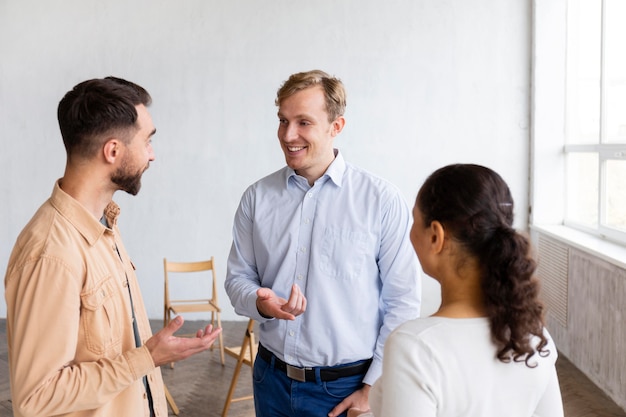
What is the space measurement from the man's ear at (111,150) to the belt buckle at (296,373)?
3.08ft

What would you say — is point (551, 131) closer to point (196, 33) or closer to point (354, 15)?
point (354, 15)

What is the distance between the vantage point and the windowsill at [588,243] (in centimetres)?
473

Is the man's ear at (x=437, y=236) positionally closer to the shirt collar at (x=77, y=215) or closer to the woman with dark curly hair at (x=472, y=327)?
the woman with dark curly hair at (x=472, y=327)

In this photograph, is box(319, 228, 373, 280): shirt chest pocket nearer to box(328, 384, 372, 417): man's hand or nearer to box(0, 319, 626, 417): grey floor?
box(328, 384, 372, 417): man's hand

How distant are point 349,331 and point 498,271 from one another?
3.03ft

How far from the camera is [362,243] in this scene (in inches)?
88.7

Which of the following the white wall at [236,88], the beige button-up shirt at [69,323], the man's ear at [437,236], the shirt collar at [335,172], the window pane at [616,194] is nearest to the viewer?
the man's ear at [437,236]

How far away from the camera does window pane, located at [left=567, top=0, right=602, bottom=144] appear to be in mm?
6145

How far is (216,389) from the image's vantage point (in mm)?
5012

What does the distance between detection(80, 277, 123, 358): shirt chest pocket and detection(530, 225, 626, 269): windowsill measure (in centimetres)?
380

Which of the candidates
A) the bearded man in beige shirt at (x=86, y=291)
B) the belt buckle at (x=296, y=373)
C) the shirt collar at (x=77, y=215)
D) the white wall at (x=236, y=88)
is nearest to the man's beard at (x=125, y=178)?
the bearded man in beige shirt at (x=86, y=291)

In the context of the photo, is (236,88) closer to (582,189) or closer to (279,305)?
(582,189)

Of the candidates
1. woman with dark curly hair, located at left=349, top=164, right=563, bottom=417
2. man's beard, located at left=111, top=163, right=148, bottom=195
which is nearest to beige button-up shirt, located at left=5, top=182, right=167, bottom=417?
man's beard, located at left=111, top=163, right=148, bottom=195

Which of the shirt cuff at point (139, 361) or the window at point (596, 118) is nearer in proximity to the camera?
the shirt cuff at point (139, 361)
